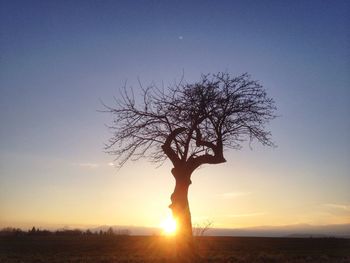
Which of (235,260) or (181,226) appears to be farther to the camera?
(235,260)

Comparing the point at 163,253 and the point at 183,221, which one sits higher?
the point at 183,221

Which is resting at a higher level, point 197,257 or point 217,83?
point 217,83

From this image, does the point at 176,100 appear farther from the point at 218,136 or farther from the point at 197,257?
the point at 197,257

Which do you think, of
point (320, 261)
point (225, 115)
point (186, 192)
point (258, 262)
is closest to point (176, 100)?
point (225, 115)

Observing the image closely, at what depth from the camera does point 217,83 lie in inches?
802

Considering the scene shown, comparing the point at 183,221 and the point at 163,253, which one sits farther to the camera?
the point at 163,253

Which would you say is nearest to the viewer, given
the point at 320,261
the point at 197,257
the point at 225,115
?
the point at 197,257

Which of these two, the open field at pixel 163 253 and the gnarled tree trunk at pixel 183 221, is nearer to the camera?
the gnarled tree trunk at pixel 183 221

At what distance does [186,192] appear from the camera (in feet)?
63.5

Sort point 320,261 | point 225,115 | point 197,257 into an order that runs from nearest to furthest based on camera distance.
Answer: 1. point 197,257
2. point 225,115
3. point 320,261

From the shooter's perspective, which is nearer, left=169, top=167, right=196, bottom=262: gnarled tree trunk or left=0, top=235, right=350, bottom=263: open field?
left=169, top=167, right=196, bottom=262: gnarled tree trunk

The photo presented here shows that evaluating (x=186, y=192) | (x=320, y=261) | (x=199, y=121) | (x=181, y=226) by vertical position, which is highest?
(x=199, y=121)

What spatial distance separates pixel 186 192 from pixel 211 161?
1801 mm

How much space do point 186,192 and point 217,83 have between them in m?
5.19
